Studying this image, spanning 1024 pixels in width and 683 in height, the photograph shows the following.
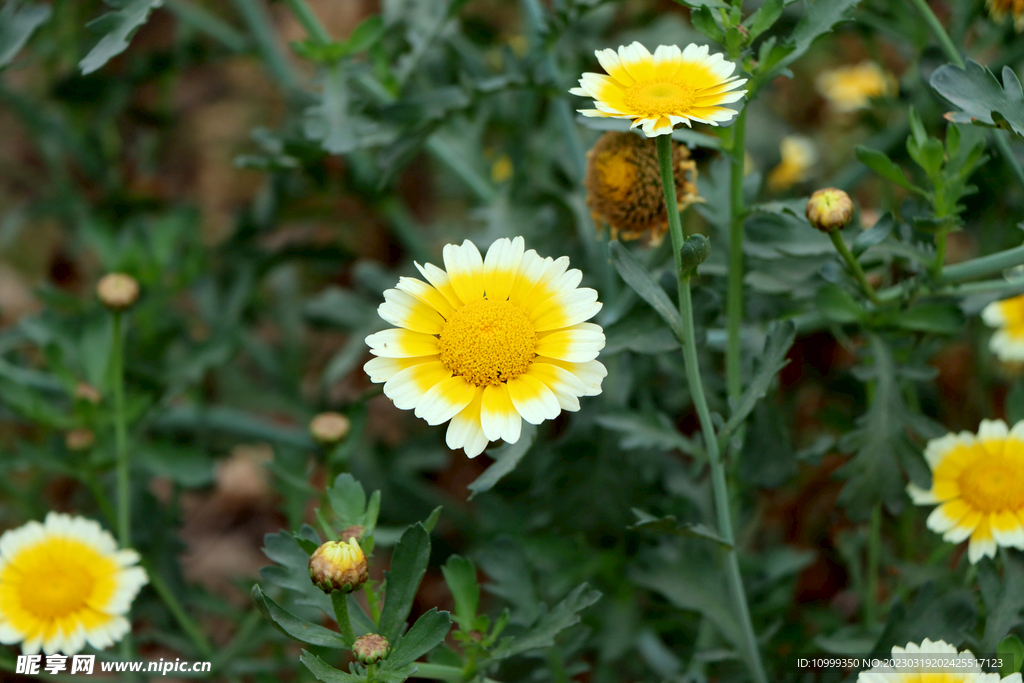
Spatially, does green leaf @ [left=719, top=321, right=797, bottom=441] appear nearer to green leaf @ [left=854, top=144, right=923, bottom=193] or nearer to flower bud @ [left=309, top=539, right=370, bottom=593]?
green leaf @ [left=854, top=144, right=923, bottom=193]

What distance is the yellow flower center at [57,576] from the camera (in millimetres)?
1637

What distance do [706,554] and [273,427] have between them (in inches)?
50.4

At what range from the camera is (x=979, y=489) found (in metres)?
1.62

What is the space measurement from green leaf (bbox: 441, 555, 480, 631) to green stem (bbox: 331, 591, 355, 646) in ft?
0.76

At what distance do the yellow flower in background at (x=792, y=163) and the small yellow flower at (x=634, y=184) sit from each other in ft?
3.91

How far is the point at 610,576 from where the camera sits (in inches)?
80.7

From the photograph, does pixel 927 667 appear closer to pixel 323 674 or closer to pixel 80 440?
pixel 323 674

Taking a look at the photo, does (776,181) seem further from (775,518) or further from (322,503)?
(322,503)

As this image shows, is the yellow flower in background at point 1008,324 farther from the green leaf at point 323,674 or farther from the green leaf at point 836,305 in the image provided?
the green leaf at point 323,674

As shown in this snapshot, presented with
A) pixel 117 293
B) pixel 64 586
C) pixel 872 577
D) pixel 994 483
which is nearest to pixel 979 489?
pixel 994 483

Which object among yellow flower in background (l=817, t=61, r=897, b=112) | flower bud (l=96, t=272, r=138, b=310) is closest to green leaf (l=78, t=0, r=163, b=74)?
flower bud (l=96, t=272, r=138, b=310)

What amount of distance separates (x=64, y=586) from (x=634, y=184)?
53.1 inches

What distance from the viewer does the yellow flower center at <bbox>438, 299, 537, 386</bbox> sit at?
1.33 m

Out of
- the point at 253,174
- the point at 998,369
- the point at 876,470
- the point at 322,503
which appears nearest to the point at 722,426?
the point at 876,470
